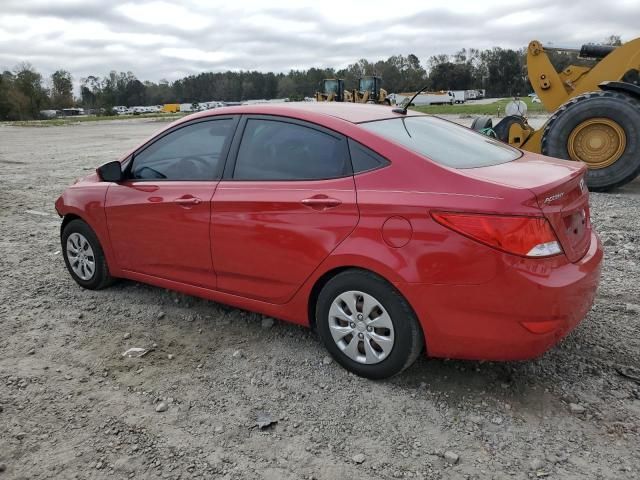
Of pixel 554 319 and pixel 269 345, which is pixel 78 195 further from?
pixel 554 319

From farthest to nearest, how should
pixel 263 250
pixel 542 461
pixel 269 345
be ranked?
pixel 269 345 < pixel 263 250 < pixel 542 461

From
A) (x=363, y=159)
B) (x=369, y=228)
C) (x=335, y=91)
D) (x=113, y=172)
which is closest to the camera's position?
(x=369, y=228)

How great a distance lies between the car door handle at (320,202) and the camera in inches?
126

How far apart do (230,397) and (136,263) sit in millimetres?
1731

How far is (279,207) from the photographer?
341 cm

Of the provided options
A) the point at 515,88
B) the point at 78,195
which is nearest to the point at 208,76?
the point at 515,88

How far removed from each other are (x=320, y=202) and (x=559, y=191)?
51.6 inches

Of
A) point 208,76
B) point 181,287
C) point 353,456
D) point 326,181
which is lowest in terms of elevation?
point 353,456

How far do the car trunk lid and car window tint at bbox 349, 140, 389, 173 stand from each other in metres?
0.49

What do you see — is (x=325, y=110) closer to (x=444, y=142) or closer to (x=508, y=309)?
(x=444, y=142)

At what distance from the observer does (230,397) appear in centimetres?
323

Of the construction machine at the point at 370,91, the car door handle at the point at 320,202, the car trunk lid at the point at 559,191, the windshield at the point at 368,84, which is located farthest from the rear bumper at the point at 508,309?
the windshield at the point at 368,84

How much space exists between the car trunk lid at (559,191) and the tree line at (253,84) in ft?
199

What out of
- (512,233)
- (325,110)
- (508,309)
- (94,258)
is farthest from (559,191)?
(94,258)
